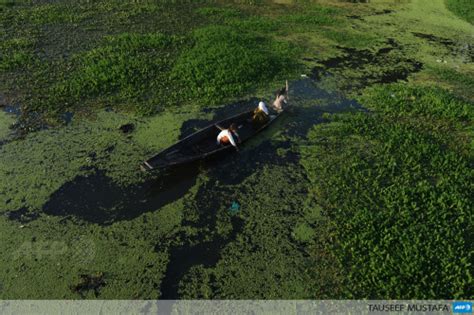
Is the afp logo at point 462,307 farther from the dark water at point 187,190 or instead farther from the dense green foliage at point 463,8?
the dense green foliage at point 463,8

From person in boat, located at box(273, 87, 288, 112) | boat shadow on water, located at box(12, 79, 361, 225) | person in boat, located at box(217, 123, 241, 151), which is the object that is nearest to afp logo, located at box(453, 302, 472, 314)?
boat shadow on water, located at box(12, 79, 361, 225)

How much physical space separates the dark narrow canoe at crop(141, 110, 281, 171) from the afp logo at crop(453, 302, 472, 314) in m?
5.43

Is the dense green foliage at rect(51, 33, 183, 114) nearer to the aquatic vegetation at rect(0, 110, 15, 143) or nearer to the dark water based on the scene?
the aquatic vegetation at rect(0, 110, 15, 143)

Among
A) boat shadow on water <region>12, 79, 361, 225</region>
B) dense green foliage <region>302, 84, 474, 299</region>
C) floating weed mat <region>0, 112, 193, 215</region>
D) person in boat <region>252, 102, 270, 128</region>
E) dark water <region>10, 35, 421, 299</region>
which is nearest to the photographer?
dense green foliage <region>302, 84, 474, 299</region>

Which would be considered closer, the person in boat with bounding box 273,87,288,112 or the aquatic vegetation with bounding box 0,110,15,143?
the aquatic vegetation with bounding box 0,110,15,143

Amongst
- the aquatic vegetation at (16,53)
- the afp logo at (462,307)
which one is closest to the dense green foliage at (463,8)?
the afp logo at (462,307)

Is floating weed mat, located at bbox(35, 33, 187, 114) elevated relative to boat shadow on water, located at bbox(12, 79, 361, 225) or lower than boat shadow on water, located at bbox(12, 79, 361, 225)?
elevated

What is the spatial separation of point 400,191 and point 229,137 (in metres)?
3.98

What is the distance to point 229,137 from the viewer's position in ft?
29.2

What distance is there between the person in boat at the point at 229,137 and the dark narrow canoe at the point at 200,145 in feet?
0.41

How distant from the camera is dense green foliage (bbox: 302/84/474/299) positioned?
6.45 meters

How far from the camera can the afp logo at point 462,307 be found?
235 inches

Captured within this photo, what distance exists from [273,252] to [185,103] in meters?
5.64

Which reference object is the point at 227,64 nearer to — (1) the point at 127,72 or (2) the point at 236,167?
(1) the point at 127,72
